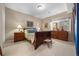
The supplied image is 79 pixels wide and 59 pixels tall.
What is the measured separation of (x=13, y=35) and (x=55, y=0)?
98 cm

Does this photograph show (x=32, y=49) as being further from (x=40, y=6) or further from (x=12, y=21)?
(x=40, y=6)

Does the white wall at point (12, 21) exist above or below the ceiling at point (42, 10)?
below

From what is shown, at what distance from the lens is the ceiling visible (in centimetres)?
178

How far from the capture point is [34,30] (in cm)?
184

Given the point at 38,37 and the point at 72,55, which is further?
the point at 38,37

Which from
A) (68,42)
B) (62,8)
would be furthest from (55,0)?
(68,42)

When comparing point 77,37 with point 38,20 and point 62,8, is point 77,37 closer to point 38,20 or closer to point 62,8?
point 62,8

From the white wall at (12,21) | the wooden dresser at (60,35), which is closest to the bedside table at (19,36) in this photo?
the white wall at (12,21)

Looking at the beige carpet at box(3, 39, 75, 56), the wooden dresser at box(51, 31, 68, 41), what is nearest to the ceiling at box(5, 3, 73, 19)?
the wooden dresser at box(51, 31, 68, 41)

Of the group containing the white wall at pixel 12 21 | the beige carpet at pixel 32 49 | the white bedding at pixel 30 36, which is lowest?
the beige carpet at pixel 32 49

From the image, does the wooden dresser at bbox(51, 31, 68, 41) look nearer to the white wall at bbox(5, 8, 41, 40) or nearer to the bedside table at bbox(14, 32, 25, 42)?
the white wall at bbox(5, 8, 41, 40)

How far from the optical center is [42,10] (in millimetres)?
1851

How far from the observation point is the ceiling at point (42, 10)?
178 centimetres

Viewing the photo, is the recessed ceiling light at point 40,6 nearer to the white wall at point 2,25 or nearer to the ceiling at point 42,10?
the ceiling at point 42,10
